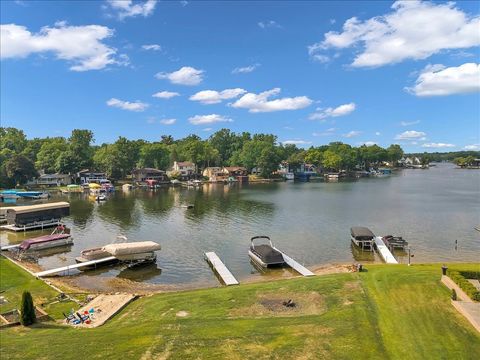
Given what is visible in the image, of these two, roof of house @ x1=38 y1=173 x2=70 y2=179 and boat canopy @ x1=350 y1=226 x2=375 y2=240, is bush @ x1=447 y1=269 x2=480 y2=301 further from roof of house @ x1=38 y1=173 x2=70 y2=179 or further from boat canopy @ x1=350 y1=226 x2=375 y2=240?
roof of house @ x1=38 y1=173 x2=70 y2=179

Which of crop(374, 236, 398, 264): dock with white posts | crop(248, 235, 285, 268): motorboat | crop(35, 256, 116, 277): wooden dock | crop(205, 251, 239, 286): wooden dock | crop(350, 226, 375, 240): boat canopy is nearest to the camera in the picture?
crop(205, 251, 239, 286): wooden dock

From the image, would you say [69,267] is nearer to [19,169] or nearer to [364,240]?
[364,240]

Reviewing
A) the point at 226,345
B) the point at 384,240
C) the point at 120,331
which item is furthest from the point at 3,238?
the point at 384,240

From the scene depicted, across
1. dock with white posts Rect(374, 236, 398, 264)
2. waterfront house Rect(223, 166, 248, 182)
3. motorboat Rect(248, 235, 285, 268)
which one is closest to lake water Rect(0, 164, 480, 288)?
motorboat Rect(248, 235, 285, 268)

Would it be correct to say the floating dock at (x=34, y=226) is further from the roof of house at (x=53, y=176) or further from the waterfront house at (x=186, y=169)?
the waterfront house at (x=186, y=169)

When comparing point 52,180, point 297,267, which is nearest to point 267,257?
point 297,267

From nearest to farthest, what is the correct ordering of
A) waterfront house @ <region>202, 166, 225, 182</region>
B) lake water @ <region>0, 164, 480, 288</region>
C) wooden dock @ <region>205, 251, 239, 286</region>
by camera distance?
wooden dock @ <region>205, 251, 239, 286</region>, lake water @ <region>0, 164, 480, 288</region>, waterfront house @ <region>202, 166, 225, 182</region>
